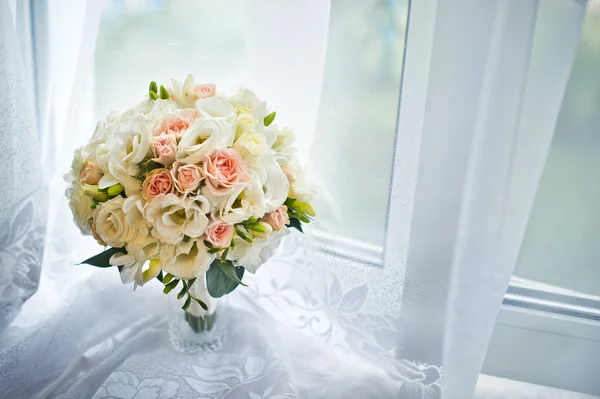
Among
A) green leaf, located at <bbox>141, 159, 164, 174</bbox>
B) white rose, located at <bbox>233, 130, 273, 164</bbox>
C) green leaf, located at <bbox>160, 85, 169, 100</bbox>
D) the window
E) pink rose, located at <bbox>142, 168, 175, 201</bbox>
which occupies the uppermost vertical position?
green leaf, located at <bbox>160, 85, 169, 100</bbox>

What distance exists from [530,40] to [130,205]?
613 millimetres

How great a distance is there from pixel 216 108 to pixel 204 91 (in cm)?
7

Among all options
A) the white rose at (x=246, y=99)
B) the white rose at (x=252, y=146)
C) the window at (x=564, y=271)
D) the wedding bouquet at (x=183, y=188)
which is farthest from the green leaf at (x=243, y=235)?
the window at (x=564, y=271)

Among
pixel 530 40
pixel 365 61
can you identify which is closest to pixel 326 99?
pixel 365 61

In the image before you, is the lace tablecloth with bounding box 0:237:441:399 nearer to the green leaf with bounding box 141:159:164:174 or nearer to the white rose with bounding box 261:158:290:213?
the white rose with bounding box 261:158:290:213

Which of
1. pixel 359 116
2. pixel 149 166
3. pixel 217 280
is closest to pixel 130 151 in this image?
pixel 149 166


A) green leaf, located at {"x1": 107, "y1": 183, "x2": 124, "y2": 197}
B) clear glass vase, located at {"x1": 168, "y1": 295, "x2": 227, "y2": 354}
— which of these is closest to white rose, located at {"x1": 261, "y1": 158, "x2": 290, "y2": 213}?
green leaf, located at {"x1": 107, "y1": 183, "x2": 124, "y2": 197}

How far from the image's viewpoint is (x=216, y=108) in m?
0.83

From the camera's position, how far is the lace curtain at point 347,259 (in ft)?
2.68

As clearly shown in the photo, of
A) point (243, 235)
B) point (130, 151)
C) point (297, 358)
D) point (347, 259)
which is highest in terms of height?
point (130, 151)

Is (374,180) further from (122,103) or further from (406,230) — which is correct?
(122,103)

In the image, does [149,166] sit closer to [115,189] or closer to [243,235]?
[115,189]

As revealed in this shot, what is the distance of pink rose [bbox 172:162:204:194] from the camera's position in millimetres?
756

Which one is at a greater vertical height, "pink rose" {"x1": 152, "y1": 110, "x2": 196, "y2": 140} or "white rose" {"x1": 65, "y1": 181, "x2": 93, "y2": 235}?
"pink rose" {"x1": 152, "y1": 110, "x2": 196, "y2": 140}
